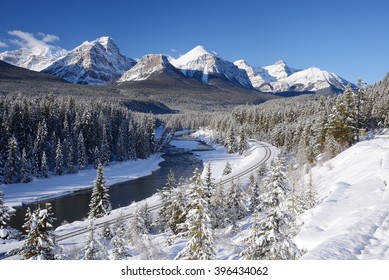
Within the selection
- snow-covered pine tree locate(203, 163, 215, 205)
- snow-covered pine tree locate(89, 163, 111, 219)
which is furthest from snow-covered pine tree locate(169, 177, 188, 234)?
snow-covered pine tree locate(89, 163, 111, 219)

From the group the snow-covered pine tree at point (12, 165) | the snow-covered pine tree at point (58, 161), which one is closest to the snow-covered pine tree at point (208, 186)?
the snow-covered pine tree at point (58, 161)

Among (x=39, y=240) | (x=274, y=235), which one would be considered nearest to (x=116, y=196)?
(x=39, y=240)

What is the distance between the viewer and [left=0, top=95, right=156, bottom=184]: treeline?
2365 inches

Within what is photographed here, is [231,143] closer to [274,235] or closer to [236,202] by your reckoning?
[236,202]

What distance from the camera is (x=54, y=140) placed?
69.4 m

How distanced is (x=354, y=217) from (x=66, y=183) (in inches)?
2232

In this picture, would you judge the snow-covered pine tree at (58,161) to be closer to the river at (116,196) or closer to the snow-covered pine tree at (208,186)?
the river at (116,196)

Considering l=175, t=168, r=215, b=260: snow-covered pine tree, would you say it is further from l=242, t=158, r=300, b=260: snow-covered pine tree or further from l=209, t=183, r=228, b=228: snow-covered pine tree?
l=209, t=183, r=228, b=228: snow-covered pine tree

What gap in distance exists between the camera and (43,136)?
2603 inches

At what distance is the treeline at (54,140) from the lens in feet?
197

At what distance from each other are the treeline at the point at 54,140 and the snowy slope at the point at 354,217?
54.4 metres

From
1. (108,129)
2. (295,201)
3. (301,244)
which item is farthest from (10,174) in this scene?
(301,244)

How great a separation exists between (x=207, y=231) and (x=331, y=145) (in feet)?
129
